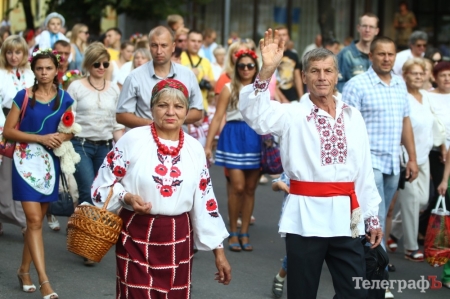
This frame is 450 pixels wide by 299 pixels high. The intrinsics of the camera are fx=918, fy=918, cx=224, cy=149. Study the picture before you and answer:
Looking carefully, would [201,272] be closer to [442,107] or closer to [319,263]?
[319,263]

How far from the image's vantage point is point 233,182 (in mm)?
9188

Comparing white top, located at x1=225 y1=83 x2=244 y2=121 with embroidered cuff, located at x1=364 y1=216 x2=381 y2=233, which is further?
white top, located at x1=225 y1=83 x2=244 y2=121

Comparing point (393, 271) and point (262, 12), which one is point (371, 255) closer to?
point (393, 271)

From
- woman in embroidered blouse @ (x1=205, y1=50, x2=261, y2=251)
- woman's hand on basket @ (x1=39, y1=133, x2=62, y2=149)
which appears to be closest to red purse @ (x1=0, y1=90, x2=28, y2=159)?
woman's hand on basket @ (x1=39, y1=133, x2=62, y2=149)

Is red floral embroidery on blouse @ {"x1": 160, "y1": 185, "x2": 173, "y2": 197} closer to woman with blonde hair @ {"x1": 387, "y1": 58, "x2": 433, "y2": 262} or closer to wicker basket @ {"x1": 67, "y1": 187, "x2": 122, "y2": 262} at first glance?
wicker basket @ {"x1": 67, "y1": 187, "x2": 122, "y2": 262}

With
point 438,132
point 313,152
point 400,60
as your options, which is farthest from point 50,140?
point 400,60

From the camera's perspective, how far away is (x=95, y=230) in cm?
506

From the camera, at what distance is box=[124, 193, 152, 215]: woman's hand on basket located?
4.97 metres

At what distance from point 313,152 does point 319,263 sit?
2.18 ft

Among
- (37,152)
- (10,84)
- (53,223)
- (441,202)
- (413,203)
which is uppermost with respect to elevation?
(10,84)

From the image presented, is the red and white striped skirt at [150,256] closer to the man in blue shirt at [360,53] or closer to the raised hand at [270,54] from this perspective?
the raised hand at [270,54]

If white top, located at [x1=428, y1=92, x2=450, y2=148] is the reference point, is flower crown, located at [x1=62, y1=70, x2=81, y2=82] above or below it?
above

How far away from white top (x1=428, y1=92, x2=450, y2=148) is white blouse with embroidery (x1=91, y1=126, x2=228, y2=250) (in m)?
4.44

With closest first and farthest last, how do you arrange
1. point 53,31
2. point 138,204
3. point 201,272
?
point 138,204, point 201,272, point 53,31
